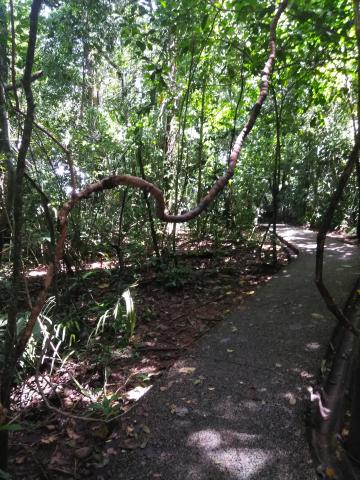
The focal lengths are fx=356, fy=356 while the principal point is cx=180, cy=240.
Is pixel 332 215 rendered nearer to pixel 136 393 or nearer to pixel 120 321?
pixel 136 393

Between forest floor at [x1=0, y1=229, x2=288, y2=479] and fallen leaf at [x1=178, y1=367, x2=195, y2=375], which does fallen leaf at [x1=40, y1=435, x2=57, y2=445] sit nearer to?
forest floor at [x1=0, y1=229, x2=288, y2=479]

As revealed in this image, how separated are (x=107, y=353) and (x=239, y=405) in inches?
52.5

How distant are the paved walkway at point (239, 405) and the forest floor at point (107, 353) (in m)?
0.16

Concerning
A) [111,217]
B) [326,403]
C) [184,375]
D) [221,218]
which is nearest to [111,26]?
[111,217]

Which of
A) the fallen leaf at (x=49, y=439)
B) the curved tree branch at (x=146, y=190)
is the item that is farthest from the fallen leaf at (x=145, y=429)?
the curved tree branch at (x=146, y=190)

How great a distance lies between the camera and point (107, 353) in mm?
3166

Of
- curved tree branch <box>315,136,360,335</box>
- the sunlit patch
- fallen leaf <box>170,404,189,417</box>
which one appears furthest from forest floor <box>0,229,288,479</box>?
curved tree branch <box>315,136,360,335</box>

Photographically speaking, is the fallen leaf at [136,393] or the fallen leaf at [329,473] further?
the fallen leaf at [136,393]

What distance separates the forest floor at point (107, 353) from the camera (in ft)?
6.88

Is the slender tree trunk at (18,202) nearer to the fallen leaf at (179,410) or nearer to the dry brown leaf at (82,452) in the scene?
the dry brown leaf at (82,452)

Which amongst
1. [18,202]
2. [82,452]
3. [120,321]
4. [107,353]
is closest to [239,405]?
[82,452]

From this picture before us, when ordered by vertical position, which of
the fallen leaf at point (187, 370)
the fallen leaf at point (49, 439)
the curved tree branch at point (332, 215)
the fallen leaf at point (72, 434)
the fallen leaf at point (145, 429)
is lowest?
the fallen leaf at point (49, 439)

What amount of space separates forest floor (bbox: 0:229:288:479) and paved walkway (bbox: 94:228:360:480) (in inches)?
6.4

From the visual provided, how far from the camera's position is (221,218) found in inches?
274
